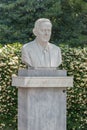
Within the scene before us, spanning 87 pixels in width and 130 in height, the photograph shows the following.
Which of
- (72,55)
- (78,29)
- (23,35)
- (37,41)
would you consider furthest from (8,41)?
(37,41)

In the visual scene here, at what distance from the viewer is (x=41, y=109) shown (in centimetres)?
603

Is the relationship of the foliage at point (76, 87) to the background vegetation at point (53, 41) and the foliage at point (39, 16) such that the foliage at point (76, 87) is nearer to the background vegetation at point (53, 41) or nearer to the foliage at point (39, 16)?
the background vegetation at point (53, 41)

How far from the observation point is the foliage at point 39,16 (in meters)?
12.6

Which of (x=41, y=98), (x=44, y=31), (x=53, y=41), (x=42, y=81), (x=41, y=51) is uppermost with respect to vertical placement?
(x=44, y=31)

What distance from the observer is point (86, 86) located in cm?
829

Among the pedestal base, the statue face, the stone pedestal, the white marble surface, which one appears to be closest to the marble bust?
the statue face

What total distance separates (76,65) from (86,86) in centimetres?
45

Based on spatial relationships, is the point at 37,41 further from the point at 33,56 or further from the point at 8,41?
the point at 8,41

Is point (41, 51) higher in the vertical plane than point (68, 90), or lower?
higher

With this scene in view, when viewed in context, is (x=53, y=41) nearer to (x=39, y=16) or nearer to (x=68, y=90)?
(x=39, y=16)

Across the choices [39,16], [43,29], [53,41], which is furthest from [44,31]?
[53,41]

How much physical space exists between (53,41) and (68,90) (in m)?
5.01

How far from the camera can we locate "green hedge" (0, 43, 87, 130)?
310 inches

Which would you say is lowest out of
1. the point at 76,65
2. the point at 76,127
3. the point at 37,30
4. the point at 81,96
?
the point at 76,127
